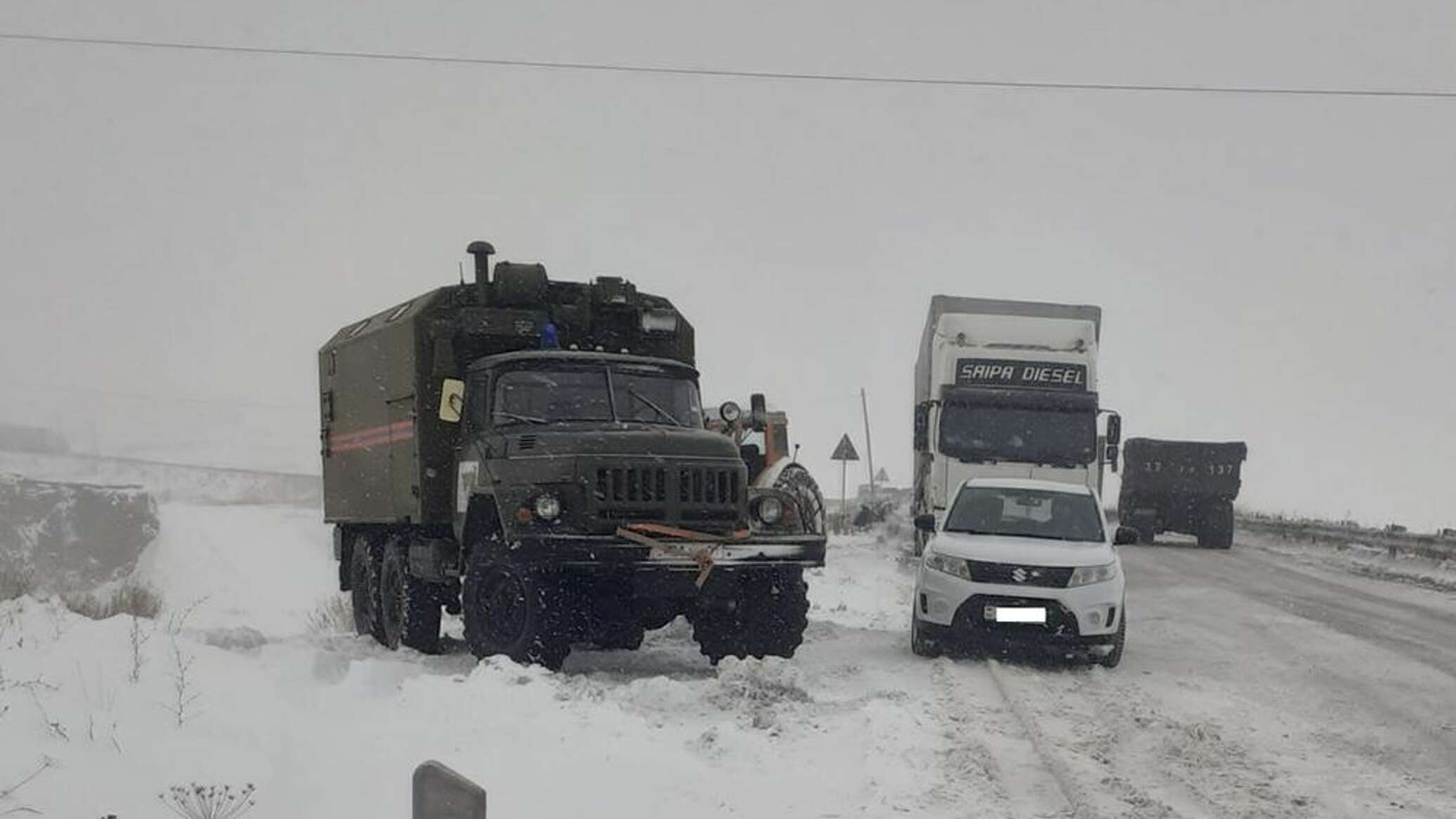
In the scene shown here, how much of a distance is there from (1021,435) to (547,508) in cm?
1172

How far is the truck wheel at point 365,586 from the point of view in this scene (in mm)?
13141

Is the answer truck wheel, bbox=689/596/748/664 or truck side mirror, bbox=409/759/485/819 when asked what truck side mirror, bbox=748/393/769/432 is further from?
truck side mirror, bbox=409/759/485/819

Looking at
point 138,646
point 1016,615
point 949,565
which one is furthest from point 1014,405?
point 138,646

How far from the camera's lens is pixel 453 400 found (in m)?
10.8

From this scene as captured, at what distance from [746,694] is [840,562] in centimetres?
1435

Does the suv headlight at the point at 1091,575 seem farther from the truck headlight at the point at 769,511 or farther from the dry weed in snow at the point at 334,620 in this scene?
the dry weed in snow at the point at 334,620

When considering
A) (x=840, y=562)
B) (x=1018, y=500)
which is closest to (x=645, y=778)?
(x=1018, y=500)

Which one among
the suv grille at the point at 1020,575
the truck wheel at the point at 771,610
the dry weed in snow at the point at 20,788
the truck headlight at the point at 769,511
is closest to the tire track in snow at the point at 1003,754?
the suv grille at the point at 1020,575

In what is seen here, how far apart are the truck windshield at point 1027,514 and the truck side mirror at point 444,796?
9.33 metres

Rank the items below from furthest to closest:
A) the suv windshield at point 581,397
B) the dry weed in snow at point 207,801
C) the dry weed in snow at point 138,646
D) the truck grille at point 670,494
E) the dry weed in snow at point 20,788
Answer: the suv windshield at point 581,397 → the truck grille at point 670,494 → the dry weed in snow at point 138,646 → the dry weed in snow at point 20,788 → the dry weed in snow at point 207,801

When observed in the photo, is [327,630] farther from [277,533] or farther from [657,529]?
[277,533]

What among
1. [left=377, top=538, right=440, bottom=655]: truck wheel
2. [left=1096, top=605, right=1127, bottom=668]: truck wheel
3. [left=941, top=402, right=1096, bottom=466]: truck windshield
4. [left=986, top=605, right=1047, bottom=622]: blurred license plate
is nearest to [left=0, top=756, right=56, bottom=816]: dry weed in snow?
[left=377, top=538, right=440, bottom=655]: truck wheel

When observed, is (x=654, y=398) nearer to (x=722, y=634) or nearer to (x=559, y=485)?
(x=559, y=485)

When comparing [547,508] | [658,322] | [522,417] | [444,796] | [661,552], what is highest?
[658,322]
